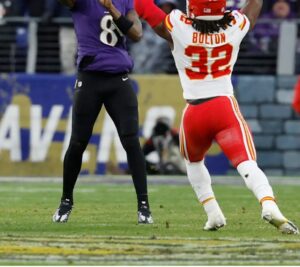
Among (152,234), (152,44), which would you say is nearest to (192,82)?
(152,234)

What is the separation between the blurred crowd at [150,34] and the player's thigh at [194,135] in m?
11.4

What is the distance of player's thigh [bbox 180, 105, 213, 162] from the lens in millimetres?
8961

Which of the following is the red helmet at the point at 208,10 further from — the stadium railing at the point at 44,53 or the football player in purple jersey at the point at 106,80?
the stadium railing at the point at 44,53

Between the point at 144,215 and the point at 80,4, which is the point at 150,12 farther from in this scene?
the point at 144,215

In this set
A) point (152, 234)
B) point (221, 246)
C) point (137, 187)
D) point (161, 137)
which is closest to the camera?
point (221, 246)

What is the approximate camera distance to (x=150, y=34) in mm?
21062

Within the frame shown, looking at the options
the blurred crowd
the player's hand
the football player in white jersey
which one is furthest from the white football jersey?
the blurred crowd

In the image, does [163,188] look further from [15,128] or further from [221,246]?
[221,246]

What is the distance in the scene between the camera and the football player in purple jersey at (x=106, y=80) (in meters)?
9.97

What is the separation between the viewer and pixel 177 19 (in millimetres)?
9094

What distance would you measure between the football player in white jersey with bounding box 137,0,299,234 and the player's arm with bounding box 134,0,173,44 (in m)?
0.01

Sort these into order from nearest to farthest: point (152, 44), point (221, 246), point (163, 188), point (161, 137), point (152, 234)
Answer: point (221, 246)
point (152, 234)
point (163, 188)
point (161, 137)
point (152, 44)

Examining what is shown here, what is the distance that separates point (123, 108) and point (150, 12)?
3.36 ft

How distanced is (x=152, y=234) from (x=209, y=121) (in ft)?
2.90
